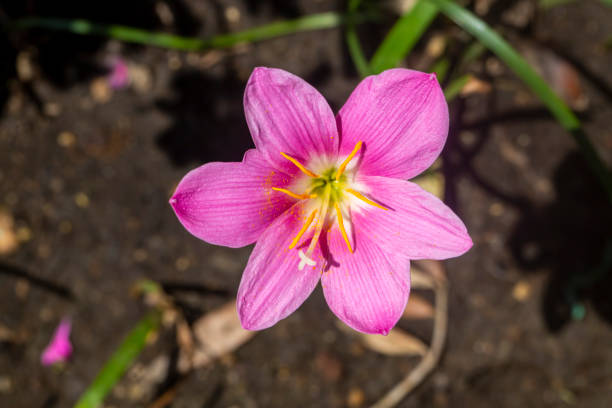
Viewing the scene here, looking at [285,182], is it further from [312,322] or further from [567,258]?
[567,258]

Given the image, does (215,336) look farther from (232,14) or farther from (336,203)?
(232,14)

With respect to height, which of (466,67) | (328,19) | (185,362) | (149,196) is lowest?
(185,362)

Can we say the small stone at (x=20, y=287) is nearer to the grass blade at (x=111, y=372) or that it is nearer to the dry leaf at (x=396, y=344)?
the grass blade at (x=111, y=372)

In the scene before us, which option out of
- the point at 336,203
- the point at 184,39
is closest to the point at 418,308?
the point at 336,203

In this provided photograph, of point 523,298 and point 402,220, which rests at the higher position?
point 402,220

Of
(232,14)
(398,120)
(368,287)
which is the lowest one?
(368,287)

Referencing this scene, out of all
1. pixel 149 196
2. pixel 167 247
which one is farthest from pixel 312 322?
pixel 149 196

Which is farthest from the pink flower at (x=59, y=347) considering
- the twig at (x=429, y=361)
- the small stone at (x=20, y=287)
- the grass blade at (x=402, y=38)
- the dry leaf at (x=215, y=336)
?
the grass blade at (x=402, y=38)
